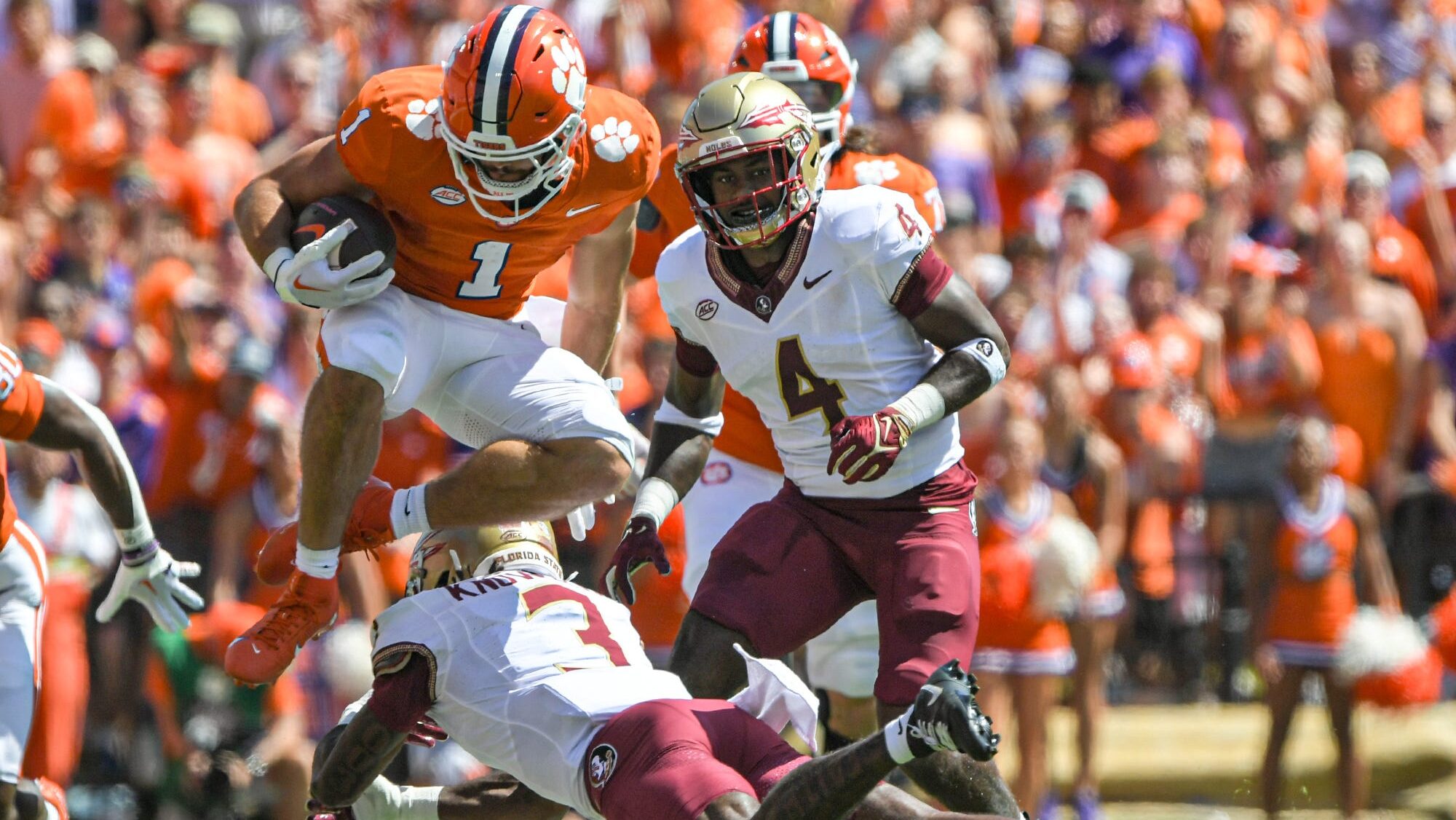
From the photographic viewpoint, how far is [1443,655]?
909cm

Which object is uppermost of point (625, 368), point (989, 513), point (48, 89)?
point (48, 89)

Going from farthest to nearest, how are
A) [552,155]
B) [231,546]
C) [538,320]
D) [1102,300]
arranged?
[1102,300] → [231,546] → [538,320] → [552,155]

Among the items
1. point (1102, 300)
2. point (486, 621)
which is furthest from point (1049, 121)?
point (486, 621)

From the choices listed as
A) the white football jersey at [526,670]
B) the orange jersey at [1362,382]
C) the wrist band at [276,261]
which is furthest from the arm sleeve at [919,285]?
the orange jersey at [1362,382]

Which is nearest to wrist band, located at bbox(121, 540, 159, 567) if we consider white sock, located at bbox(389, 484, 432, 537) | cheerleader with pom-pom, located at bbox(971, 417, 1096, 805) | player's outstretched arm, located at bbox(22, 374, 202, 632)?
player's outstretched arm, located at bbox(22, 374, 202, 632)

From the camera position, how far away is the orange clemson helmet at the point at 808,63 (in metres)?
6.71

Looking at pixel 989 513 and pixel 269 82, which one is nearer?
pixel 989 513

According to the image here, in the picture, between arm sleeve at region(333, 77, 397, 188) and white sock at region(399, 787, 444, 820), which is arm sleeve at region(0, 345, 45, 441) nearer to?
arm sleeve at region(333, 77, 397, 188)

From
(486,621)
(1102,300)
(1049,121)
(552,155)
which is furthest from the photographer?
(1049,121)

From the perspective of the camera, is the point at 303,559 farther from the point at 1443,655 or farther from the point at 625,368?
the point at 1443,655

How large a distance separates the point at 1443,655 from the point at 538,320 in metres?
4.97

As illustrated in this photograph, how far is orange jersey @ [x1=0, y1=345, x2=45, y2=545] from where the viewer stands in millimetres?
5863

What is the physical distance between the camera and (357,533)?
5.70m

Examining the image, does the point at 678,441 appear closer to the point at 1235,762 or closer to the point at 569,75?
the point at 569,75
